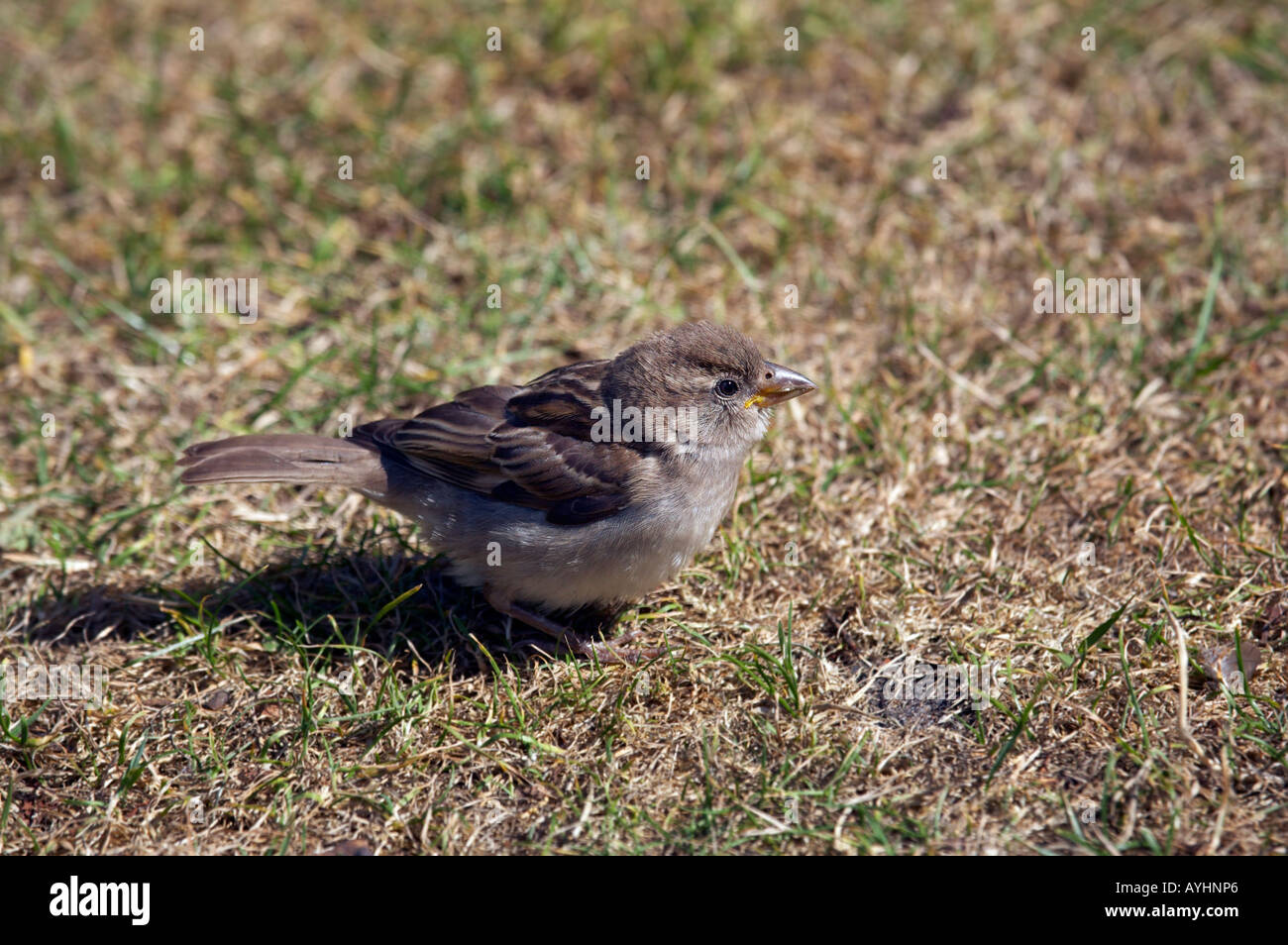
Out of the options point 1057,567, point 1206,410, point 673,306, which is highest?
point 673,306

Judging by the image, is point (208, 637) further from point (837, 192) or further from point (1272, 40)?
point (1272, 40)

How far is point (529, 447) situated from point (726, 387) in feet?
2.72

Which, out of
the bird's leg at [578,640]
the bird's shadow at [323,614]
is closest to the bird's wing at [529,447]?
the bird's leg at [578,640]

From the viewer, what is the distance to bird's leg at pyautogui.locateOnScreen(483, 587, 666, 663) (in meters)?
4.75

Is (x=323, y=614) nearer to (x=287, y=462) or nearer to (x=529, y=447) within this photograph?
(x=287, y=462)

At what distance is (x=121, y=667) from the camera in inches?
192

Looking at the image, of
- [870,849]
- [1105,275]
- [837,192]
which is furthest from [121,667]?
[1105,275]

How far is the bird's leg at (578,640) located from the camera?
4.75 m

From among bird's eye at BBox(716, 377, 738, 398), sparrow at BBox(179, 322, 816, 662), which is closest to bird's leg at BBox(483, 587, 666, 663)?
sparrow at BBox(179, 322, 816, 662)

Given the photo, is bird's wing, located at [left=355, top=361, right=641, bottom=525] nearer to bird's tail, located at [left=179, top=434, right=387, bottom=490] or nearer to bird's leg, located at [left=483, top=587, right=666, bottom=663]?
bird's tail, located at [left=179, top=434, right=387, bottom=490]

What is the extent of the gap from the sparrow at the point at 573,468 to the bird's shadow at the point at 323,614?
0.53 ft

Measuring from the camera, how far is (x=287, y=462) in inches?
193

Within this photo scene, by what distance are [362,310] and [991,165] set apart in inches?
148

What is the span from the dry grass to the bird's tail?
0.49 metres
